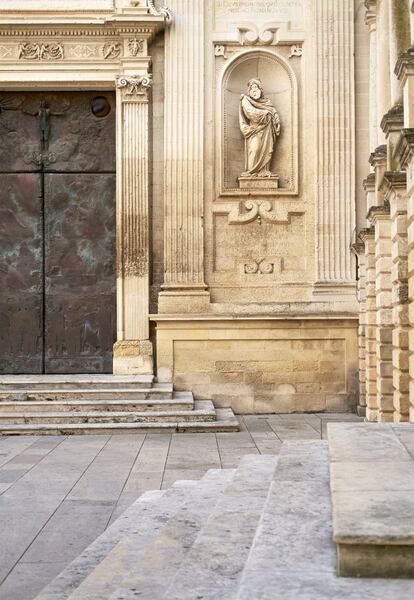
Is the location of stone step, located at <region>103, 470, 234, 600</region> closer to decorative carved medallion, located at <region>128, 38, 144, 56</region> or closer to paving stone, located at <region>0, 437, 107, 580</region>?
paving stone, located at <region>0, 437, 107, 580</region>

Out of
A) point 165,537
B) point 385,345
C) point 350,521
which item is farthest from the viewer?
point 385,345

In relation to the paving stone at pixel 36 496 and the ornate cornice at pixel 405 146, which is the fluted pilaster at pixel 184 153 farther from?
the ornate cornice at pixel 405 146

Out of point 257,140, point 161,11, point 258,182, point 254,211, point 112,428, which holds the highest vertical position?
point 161,11

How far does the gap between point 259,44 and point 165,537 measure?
37.1 feet

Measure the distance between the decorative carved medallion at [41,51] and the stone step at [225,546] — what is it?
10.4 metres

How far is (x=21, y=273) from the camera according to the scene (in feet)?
47.8

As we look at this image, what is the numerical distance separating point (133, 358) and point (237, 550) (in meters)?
10.2

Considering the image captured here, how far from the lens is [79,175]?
14500mm

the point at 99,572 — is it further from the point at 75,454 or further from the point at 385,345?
the point at 385,345

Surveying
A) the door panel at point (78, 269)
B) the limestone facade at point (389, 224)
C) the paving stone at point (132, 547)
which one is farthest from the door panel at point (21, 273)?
the paving stone at point (132, 547)

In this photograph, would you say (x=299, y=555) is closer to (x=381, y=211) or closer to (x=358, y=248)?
(x=381, y=211)

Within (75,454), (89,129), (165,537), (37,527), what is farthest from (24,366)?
(165,537)

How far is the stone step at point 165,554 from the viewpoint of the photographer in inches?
135

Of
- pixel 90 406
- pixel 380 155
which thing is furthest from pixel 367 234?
pixel 90 406
